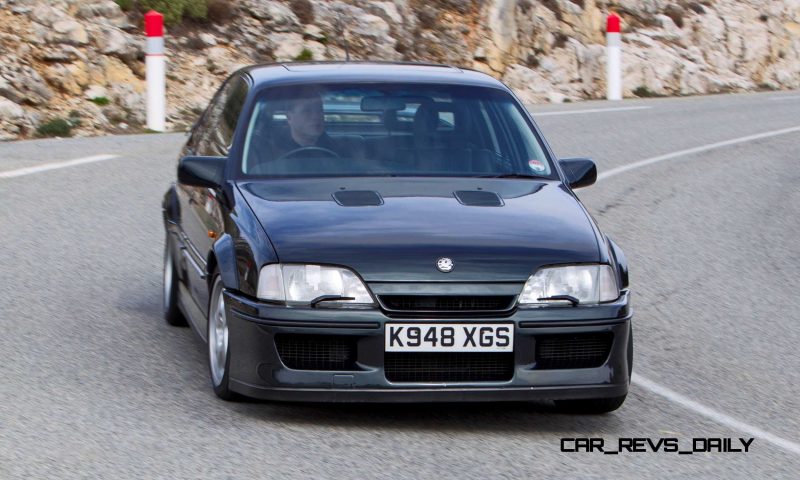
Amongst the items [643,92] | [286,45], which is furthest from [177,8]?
[643,92]

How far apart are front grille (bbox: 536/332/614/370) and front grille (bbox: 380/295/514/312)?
216 mm

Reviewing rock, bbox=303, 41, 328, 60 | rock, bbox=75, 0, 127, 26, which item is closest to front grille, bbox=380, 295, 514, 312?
rock, bbox=75, 0, 127, 26

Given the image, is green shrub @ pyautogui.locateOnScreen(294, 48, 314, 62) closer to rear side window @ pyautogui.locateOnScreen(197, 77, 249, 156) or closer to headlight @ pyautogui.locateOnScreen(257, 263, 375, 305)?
rear side window @ pyautogui.locateOnScreen(197, 77, 249, 156)

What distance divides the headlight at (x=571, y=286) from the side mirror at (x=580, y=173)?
3.99 feet

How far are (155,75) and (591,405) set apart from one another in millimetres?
12162

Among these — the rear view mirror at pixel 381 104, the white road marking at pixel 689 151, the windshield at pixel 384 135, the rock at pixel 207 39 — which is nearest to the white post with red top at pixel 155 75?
the rock at pixel 207 39

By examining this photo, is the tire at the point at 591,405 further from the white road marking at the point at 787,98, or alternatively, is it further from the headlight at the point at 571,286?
the white road marking at the point at 787,98

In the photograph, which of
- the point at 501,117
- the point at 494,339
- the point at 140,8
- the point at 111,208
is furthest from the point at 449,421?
the point at 140,8

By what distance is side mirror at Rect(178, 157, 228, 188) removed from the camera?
22.4ft

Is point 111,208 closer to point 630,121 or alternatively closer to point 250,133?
point 250,133

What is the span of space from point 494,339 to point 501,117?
1922 millimetres

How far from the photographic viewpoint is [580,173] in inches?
285

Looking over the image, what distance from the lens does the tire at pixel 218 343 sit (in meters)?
6.18

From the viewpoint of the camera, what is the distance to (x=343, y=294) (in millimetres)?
5777
